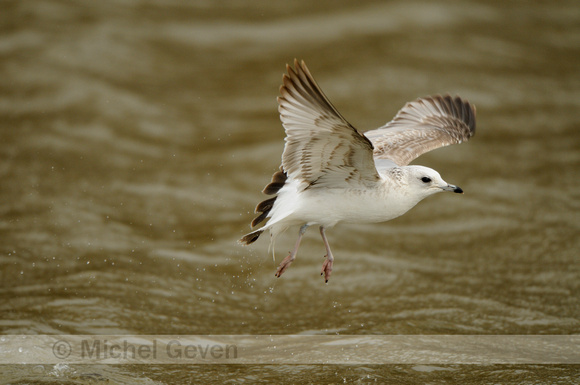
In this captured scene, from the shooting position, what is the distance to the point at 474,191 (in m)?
9.42

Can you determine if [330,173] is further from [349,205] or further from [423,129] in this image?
[423,129]

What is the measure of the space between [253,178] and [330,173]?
4.11 metres

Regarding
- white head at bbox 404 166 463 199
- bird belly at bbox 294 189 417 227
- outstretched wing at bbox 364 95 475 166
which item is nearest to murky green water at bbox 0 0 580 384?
bird belly at bbox 294 189 417 227

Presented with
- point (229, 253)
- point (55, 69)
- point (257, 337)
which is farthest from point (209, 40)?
point (257, 337)

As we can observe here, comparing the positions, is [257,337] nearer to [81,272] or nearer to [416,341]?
[416,341]

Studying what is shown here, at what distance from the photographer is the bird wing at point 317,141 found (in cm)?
447

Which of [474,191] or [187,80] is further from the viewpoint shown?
[187,80]

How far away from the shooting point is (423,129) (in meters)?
6.63

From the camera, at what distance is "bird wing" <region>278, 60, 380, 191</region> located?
447cm

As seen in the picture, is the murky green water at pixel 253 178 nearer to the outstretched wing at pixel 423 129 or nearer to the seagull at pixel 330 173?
the seagull at pixel 330 173

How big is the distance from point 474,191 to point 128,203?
4.23 meters

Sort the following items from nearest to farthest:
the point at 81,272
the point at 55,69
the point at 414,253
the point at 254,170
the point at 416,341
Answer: the point at 416,341 < the point at 81,272 < the point at 414,253 < the point at 254,170 < the point at 55,69

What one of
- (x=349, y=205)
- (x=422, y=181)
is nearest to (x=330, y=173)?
(x=349, y=205)

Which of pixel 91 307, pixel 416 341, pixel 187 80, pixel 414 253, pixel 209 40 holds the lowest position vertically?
pixel 416 341
